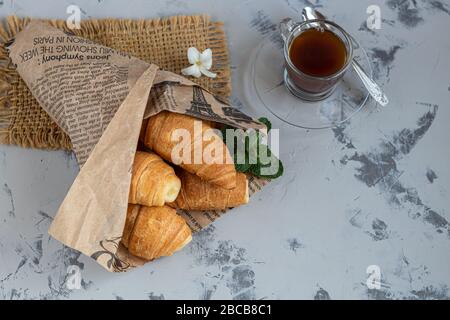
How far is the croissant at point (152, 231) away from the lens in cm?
89

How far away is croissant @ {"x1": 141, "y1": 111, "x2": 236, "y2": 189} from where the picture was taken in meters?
0.89

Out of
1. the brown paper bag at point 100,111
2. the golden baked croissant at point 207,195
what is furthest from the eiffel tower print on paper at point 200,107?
the golden baked croissant at point 207,195

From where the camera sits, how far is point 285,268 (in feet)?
3.21

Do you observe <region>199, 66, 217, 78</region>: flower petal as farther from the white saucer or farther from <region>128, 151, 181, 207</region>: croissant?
<region>128, 151, 181, 207</region>: croissant

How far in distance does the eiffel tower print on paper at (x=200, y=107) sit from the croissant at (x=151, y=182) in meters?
0.09

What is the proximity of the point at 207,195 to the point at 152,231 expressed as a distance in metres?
0.10

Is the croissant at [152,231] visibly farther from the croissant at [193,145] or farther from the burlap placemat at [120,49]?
the burlap placemat at [120,49]

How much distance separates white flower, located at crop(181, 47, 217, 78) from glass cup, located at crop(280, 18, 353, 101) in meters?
0.13

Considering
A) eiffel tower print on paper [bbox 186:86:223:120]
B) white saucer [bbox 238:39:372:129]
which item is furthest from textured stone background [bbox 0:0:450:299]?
eiffel tower print on paper [bbox 186:86:223:120]

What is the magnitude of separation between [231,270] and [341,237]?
186mm

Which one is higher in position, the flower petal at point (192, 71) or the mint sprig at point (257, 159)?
the flower petal at point (192, 71)

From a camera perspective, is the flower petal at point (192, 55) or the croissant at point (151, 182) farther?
the flower petal at point (192, 55)

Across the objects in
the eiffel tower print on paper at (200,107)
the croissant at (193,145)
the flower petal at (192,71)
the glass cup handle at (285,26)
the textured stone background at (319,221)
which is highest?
the glass cup handle at (285,26)
